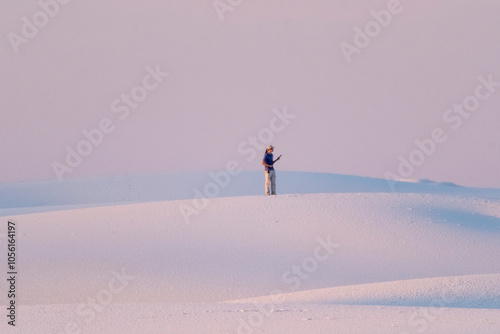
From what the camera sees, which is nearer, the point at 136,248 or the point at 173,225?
the point at 136,248

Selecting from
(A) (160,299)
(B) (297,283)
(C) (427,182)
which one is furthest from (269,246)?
(C) (427,182)

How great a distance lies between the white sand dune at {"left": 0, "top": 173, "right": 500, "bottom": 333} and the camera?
28.2 feet

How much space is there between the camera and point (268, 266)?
1426 centimetres


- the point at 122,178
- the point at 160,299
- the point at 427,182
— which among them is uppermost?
the point at 122,178

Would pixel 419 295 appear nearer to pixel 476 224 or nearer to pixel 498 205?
pixel 476 224

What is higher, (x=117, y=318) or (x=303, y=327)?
(x=117, y=318)

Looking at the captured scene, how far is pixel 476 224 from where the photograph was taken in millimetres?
17766

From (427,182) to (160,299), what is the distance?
28.9 metres

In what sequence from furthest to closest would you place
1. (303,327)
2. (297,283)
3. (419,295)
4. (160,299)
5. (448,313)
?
(297,283)
(160,299)
(419,295)
(448,313)
(303,327)

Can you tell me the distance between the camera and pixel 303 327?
322 inches

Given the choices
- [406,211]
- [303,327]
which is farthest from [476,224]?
[303,327]

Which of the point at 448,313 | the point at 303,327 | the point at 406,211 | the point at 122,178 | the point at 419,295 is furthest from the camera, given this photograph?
the point at 122,178

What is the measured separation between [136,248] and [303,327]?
760 cm

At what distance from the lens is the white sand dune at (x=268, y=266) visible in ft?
28.2
